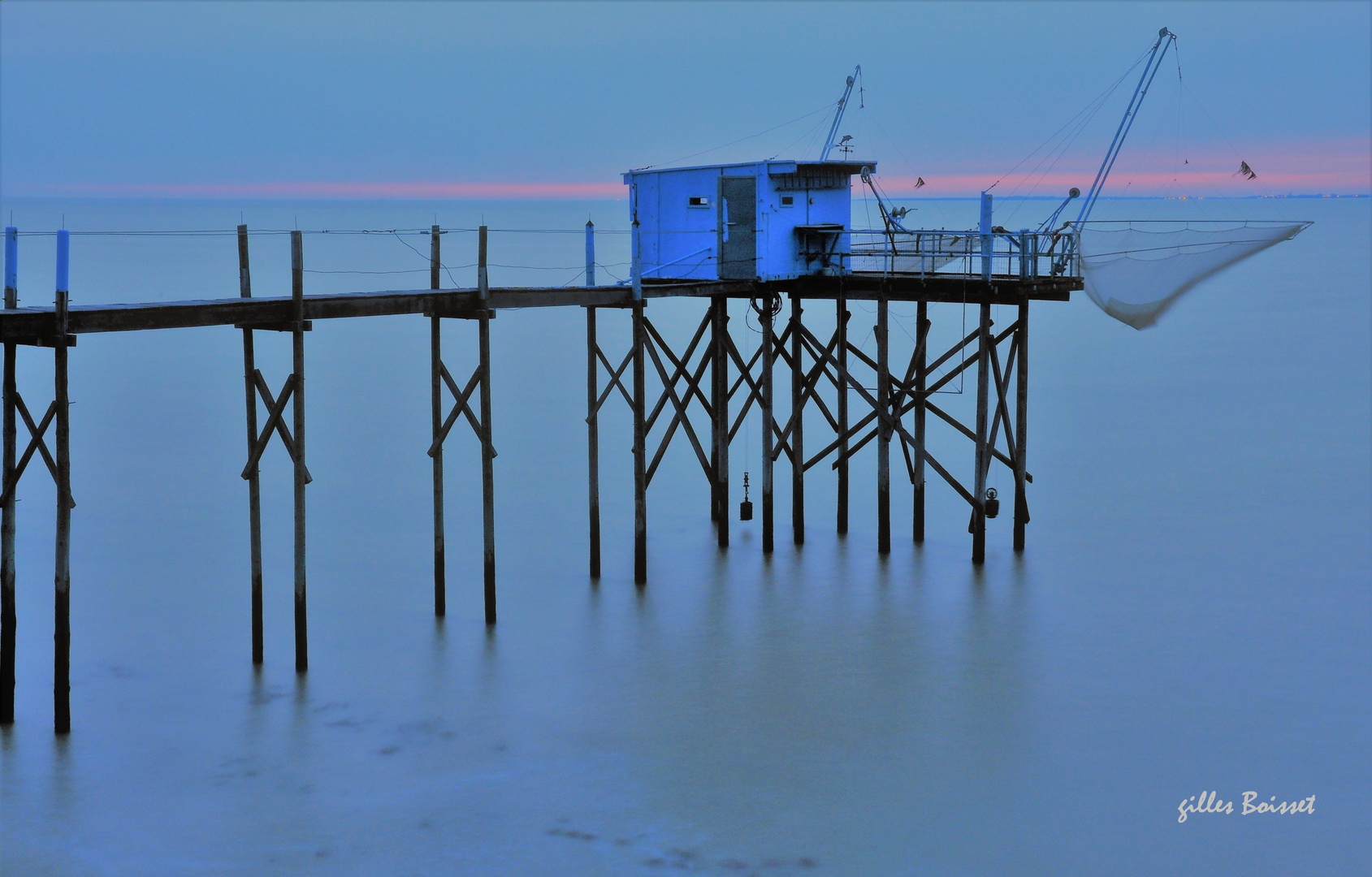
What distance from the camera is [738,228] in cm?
2158

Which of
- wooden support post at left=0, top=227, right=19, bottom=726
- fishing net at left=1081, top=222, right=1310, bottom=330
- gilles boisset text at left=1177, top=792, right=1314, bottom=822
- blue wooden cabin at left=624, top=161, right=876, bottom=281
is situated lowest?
gilles boisset text at left=1177, top=792, right=1314, bottom=822

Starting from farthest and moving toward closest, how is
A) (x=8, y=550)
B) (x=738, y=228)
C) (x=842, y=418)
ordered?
(x=842, y=418) → (x=738, y=228) → (x=8, y=550)

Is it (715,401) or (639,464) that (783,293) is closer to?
(715,401)

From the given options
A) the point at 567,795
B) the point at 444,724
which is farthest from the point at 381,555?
the point at 567,795

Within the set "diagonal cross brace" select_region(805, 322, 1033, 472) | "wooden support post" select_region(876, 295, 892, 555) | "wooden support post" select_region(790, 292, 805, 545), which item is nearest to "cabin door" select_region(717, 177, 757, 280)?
"wooden support post" select_region(790, 292, 805, 545)

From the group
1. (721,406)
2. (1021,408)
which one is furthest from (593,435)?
(1021,408)

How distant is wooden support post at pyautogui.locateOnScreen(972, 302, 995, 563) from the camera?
68.4ft

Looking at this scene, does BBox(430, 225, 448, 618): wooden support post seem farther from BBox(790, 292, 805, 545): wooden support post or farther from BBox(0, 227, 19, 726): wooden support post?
BBox(790, 292, 805, 545): wooden support post

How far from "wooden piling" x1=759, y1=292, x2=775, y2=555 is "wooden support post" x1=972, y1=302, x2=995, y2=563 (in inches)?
119

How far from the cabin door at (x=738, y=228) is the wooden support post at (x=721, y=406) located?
478mm

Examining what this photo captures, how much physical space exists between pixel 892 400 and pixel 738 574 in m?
3.67

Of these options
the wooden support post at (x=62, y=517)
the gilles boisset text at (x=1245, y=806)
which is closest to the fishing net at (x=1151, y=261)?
the gilles boisset text at (x=1245, y=806)

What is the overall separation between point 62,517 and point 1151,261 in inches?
536

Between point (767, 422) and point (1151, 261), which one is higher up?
point (1151, 261)
